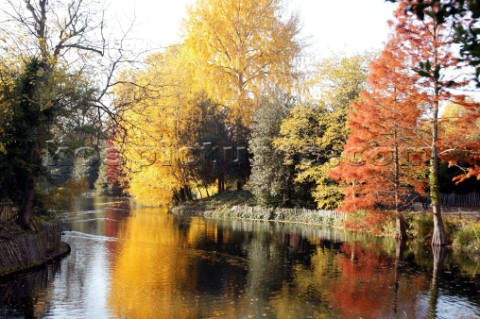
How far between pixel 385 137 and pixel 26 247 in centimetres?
1639

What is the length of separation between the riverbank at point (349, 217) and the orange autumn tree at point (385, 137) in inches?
34.6

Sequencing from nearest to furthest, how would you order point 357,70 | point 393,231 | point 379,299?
point 379,299
point 393,231
point 357,70

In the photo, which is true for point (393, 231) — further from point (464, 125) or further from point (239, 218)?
point (239, 218)

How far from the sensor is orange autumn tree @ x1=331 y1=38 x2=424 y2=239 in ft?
68.4

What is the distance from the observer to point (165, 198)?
41.6 metres

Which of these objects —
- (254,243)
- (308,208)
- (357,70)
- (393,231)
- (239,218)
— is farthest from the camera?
(239,218)

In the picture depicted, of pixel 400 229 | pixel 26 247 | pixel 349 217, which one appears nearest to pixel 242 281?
pixel 26 247

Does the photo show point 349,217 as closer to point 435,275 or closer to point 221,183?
point 435,275

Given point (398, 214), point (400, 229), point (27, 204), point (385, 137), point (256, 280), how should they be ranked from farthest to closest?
point (400, 229), point (398, 214), point (385, 137), point (27, 204), point (256, 280)

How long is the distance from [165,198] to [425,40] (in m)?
27.5

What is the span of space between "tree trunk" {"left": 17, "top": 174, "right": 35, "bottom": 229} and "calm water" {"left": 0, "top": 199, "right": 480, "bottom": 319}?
6.62 ft

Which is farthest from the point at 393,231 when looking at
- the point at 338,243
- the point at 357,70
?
the point at 357,70

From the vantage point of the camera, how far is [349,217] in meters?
27.9

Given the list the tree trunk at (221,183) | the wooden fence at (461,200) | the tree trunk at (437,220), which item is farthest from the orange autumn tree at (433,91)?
the tree trunk at (221,183)
